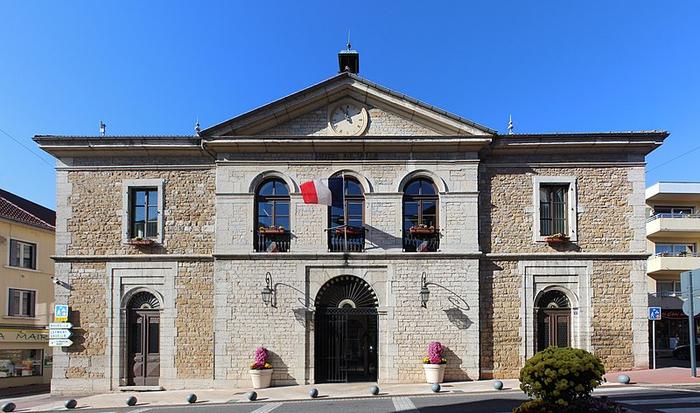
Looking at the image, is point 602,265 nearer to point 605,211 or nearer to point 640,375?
point 605,211

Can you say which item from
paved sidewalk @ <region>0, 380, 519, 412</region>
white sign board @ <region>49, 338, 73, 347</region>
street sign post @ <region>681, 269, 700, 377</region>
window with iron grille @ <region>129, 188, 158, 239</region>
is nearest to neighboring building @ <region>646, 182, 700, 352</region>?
street sign post @ <region>681, 269, 700, 377</region>

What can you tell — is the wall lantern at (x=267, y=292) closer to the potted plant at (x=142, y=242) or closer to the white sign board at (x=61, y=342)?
the potted plant at (x=142, y=242)

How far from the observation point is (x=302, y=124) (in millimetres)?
19141

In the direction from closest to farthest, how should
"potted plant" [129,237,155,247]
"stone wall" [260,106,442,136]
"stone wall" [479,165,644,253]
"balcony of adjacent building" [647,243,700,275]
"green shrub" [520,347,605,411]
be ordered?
1. "green shrub" [520,347,605,411]
2. "potted plant" [129,237,155,247]
3. "stone wall" [479,165,644,253]
4. "stone wall" [260,106,442,136]
5. "balcony of adjacent building" [647,243,700,275]

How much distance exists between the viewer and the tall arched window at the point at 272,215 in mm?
18781

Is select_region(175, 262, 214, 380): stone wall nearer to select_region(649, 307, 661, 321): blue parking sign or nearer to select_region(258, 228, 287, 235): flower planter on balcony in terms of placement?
select_region(258, 228, 287, 235): flower planter on balcony

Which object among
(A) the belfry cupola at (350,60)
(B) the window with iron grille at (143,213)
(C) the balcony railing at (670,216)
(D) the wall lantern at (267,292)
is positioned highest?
(A) the belfry cupola at (350,60)

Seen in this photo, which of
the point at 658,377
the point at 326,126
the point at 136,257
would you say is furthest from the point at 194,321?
the point at 658,377

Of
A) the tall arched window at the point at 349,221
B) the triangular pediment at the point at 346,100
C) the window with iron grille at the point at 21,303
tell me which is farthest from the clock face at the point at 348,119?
the window with iron grille at the point at 21,303

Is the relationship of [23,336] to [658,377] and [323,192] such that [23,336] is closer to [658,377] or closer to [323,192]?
[323,192]

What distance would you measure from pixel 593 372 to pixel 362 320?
10.0m

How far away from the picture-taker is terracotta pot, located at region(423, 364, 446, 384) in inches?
697

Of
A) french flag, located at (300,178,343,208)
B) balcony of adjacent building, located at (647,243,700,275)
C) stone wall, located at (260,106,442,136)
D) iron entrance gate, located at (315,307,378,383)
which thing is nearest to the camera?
french flag, located at (300,178,343,208)

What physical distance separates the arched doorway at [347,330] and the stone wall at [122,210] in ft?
13.7
